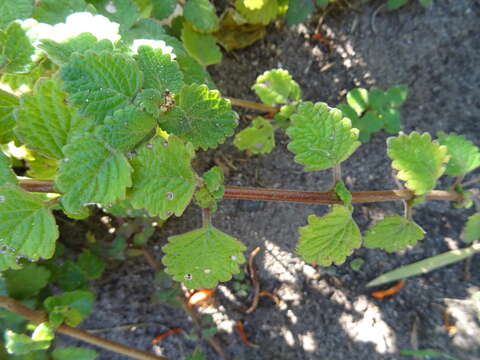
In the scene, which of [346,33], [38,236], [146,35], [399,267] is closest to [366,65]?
[346,33]

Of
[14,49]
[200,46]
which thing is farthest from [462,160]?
[14,49]

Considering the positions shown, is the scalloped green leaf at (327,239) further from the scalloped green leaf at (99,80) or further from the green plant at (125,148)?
the scalloped green leaf at (99,80)

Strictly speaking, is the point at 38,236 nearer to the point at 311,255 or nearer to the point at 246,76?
the point at 311,255

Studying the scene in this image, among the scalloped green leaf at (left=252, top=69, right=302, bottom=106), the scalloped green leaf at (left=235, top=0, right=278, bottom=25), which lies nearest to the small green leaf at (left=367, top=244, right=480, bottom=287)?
the scalloped green leaf at (left=252, top=69, right=302, bottom=106)

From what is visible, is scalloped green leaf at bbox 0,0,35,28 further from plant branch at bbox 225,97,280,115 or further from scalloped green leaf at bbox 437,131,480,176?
scalloped green leaf at bbox 437,131,480,176

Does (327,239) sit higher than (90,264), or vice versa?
(327,239)

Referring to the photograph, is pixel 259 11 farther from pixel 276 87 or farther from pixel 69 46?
pixel 69 46
